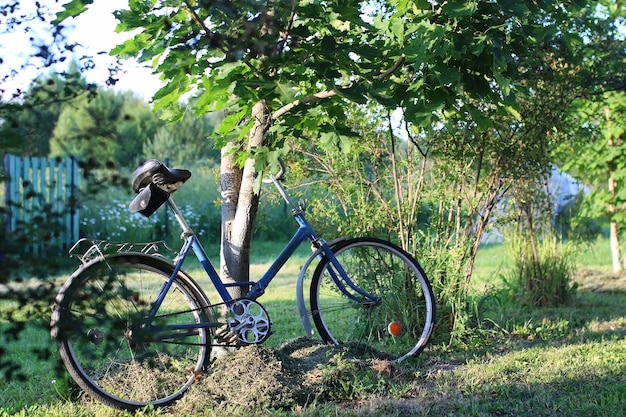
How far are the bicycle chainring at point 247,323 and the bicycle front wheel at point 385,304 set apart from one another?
0.74 metres

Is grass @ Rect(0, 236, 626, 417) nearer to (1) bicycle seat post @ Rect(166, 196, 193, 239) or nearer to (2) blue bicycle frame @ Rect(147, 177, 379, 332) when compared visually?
(2) blue bicycle frame @ Rect(147, 177, 379, 332)

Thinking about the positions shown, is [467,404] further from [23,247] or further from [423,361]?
[23,247]

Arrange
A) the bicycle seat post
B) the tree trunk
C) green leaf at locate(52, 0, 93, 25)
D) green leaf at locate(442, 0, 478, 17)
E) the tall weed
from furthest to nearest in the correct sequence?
the tall weed, the tree trunk, the bicycle seat post, green leaf at locate(442, 0, 478, 17), green leaf at locate(52, 0, 93, 25)

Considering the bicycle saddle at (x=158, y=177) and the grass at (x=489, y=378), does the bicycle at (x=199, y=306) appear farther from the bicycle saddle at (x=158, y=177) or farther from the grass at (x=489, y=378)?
the grass at (x=489, y=378)

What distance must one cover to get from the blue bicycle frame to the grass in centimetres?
49

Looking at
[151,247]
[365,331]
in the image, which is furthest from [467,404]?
[151,247]

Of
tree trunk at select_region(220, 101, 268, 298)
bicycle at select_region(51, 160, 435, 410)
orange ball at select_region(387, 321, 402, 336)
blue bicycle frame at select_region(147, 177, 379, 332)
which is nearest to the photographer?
bicycle at select_region(51, 160, 435, 410)

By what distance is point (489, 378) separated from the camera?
373 centimetres

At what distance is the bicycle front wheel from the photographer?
4.32 m

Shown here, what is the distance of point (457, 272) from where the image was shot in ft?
15.4

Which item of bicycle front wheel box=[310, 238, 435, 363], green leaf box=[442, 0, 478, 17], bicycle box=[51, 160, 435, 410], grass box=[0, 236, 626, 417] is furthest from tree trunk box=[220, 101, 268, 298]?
green leaf box=[442, 0, 478, 17]

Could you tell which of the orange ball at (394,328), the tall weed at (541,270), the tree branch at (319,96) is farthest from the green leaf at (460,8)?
the tall weed at (541,270)

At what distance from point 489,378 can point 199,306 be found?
5.21ft

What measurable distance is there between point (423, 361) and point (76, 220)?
334 inches
